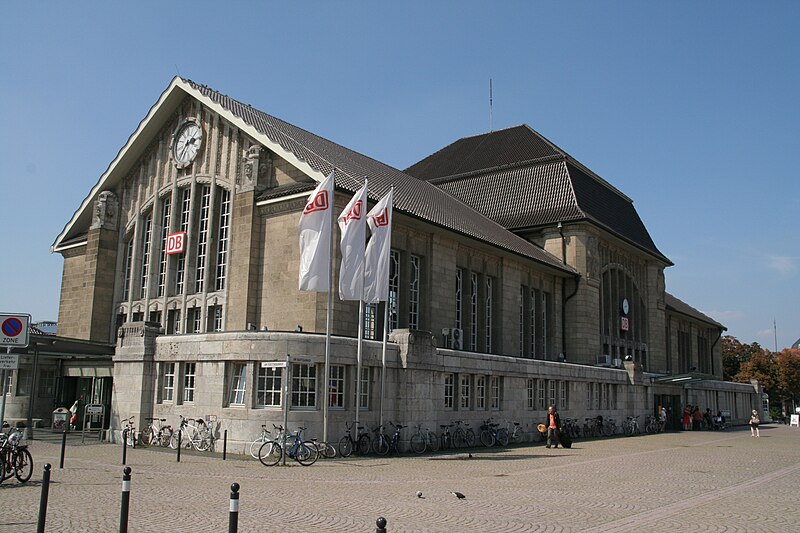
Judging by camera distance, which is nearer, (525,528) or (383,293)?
(525,528)

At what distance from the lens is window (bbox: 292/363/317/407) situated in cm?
2123

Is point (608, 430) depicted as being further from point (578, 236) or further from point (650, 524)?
point (650, 524)

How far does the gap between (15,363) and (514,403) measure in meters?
20.4

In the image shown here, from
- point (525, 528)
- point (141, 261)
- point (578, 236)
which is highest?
point (578, 236)

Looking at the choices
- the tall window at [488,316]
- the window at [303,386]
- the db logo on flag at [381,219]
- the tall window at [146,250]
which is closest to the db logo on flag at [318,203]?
the db logo on flag at [381,219]

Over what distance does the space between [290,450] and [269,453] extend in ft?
2.19

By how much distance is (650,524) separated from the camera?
36.1 feet

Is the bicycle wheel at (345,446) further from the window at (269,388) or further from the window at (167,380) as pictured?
the window at (167,380)

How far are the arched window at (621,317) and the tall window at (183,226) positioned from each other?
27125mm

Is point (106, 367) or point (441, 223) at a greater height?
point (441, 223)

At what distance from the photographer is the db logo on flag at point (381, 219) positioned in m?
23.8

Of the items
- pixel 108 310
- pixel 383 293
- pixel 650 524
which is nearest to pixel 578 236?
pixel 383 293

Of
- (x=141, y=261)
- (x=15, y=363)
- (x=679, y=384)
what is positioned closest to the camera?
(x=15, y=363)

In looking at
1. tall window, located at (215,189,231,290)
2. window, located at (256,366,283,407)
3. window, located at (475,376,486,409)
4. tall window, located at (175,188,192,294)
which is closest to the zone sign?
tall window, located at (175,188,192,294)
